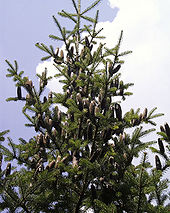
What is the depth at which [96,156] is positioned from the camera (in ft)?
12.6

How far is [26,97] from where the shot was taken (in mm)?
4906

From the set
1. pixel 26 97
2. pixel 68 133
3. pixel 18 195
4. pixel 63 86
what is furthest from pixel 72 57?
pixel 18 195

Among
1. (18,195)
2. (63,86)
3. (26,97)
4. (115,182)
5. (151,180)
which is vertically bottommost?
(18,195)

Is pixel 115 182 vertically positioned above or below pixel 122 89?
below

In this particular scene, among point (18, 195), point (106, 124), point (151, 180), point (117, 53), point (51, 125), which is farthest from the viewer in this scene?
point (51, 125)

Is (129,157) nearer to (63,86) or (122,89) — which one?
(122,89)

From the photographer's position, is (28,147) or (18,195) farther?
(28,147)

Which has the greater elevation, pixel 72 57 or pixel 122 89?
pixel 72 57

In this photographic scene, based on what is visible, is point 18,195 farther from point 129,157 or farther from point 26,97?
point 26,97

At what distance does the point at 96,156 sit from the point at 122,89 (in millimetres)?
1610

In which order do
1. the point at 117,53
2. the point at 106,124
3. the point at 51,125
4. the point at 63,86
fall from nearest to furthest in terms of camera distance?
the point at 106,124, the point at 117,53, the point at 51,125, the point at 63,86

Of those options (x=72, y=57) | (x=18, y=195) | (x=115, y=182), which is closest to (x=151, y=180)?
(x=115, y=182)

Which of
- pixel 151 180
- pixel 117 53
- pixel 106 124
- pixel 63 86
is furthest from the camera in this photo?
pixel 63 86

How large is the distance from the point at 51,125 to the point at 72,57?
2.64 m
